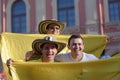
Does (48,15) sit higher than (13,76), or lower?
higher

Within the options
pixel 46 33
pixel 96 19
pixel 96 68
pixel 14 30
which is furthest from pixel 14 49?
pixel 14 30

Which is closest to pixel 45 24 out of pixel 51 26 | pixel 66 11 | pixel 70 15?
pixel 51 26

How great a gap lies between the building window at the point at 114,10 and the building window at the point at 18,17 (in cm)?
446

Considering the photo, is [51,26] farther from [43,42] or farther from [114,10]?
[114,10]

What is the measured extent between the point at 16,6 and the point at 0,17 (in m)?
1.04

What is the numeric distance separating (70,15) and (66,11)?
0.31 m

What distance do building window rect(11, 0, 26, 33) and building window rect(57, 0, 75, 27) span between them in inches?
76.0

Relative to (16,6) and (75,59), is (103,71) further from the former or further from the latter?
(16,6)

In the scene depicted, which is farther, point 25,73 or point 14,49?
point 14,49

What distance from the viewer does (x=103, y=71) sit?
392cm

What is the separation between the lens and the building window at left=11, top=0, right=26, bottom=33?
18.5m

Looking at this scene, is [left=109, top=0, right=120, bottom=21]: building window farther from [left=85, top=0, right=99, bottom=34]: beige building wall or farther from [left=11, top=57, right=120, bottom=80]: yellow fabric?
[left=11, top=57, right=120, bottom=80]: yellow fabric

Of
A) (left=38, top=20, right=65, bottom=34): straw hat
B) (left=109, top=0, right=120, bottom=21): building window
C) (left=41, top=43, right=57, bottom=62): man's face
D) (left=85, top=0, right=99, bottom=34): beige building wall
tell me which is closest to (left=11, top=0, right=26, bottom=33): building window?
(left=85, top=0, right=99, bottom=34): beige building wall

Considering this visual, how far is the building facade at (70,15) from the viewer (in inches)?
663
